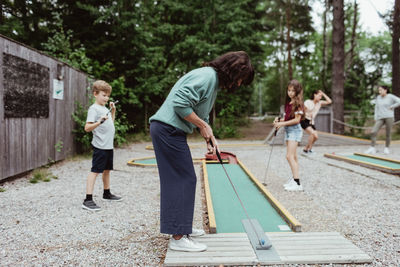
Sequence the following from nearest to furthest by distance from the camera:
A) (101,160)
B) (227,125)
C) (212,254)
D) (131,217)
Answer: (212,254) < (131,217) < (101,160) < (227,125)

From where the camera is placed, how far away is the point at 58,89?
20.9 ft

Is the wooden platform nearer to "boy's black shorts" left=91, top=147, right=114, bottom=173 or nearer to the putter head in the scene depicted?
the putter head

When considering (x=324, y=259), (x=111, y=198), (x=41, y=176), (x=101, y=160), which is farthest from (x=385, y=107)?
(x=41, y=176)

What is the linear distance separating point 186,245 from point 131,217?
114 centimetres

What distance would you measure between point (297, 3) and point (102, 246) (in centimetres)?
2079

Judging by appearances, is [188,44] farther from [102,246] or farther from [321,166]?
[102,246]

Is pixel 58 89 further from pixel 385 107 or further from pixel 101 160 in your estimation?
pixel 385 107

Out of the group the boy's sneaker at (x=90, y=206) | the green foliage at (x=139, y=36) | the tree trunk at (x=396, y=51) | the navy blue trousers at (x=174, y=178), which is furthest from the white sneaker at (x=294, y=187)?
the tree trunk at (x=396, y=51)

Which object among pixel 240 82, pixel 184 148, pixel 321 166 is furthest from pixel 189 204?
pixel 321 166

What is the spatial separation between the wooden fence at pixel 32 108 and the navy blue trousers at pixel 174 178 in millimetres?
3500

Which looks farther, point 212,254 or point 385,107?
point 385,107

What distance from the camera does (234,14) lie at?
13.7 metres

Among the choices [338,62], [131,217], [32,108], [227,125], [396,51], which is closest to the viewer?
[131,217]

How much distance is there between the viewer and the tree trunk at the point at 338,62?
11898mm
